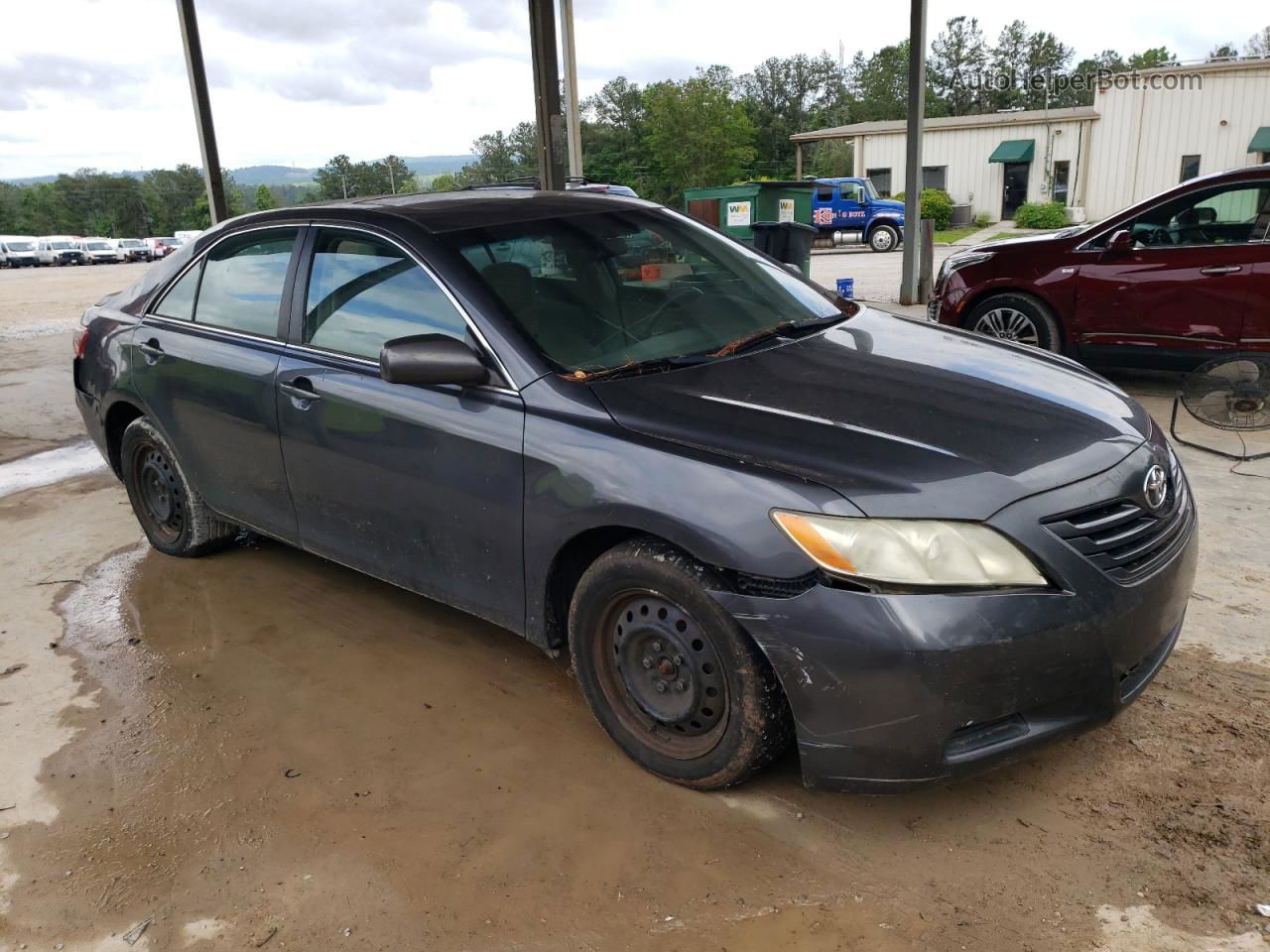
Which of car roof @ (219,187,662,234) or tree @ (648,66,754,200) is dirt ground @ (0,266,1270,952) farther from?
tree @ (648,66,754,200)

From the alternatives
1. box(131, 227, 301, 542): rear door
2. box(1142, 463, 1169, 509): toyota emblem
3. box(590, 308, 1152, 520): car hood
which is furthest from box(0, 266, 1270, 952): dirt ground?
box(590, 308, 1152, 520): car hood

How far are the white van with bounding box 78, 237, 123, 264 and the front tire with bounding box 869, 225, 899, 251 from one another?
39.0 metres

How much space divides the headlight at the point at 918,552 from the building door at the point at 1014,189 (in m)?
38.8

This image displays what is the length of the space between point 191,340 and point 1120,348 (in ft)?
19.7

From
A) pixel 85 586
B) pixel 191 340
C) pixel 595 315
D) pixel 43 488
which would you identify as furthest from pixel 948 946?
pixel 43 488

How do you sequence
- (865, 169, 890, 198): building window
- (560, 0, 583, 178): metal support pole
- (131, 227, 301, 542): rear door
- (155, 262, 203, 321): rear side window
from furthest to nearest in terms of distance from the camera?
(865, 169, 890, 198): building window, (560, 0, 583, 178): metal support pole, (155, 262, 203, 321): rear side window, (131, 227, 301, 542): rear door

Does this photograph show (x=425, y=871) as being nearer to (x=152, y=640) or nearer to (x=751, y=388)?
(x=751, y=388)

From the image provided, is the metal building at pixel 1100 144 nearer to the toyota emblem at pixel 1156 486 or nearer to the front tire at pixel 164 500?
the toyota emblem at pixel 1156 486

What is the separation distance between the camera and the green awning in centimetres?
3622

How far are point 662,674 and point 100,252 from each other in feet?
180

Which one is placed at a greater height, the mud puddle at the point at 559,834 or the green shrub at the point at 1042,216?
the green shrub at the point at 1042,216

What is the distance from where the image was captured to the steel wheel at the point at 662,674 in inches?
104

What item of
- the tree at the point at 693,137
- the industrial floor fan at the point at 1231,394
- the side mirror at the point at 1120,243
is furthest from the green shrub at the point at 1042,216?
the industrial floor fan at the point at 1231,394

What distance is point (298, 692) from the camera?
3531mm
